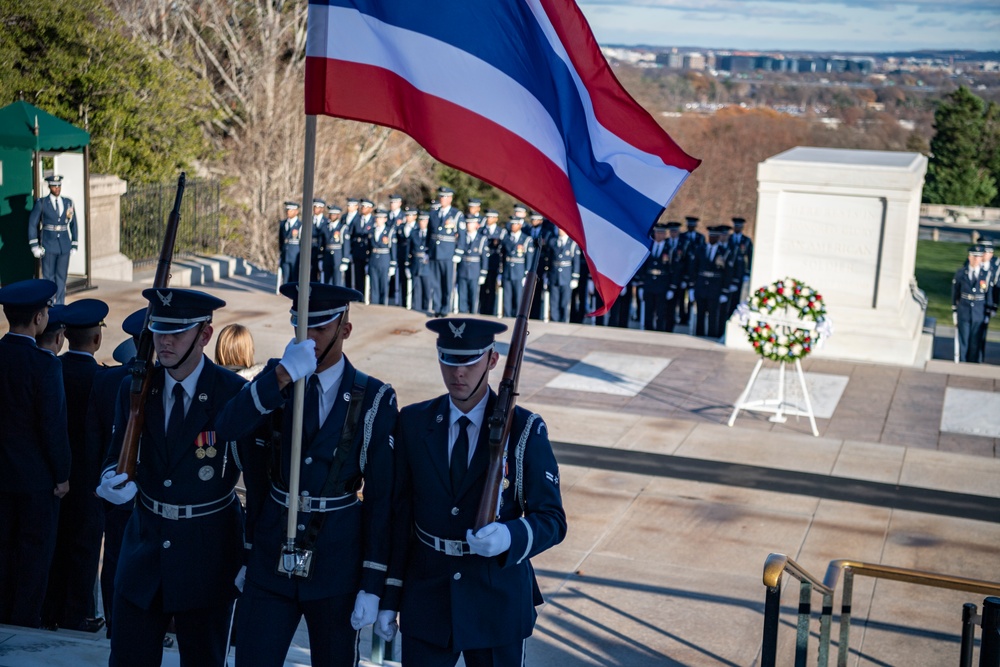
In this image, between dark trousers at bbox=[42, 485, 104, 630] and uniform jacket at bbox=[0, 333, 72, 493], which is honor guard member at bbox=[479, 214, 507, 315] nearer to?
dark trousers at bbox=[42, 485, 104, 630]

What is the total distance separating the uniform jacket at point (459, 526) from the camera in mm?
3838

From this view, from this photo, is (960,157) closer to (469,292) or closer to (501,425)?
(469,292)

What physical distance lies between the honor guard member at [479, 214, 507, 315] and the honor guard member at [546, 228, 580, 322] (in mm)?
987

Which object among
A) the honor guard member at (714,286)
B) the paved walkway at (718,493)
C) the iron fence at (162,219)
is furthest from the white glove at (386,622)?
the iron fence at (162,219)

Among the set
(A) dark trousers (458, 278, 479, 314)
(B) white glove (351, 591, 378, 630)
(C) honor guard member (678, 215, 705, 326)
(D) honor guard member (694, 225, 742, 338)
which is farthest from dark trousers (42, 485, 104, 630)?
(C) honor guard member (678, 215, 705, 326)

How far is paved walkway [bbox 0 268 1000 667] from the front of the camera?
6414 millimetres

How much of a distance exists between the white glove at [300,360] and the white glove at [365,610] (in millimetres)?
761

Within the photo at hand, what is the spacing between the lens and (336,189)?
111 feet

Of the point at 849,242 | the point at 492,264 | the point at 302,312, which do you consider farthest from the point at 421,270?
the point at 302,312

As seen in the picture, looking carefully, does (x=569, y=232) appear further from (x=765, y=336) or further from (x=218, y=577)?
(x=765, y=336)

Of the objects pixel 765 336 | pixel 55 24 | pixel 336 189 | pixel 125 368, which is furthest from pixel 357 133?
pixel 125 368

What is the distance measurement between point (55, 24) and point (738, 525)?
18.0 meters

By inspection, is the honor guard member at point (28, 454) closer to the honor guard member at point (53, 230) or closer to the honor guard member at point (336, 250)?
the honor guard member at point (53, 230)

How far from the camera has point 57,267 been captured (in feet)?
50.5
